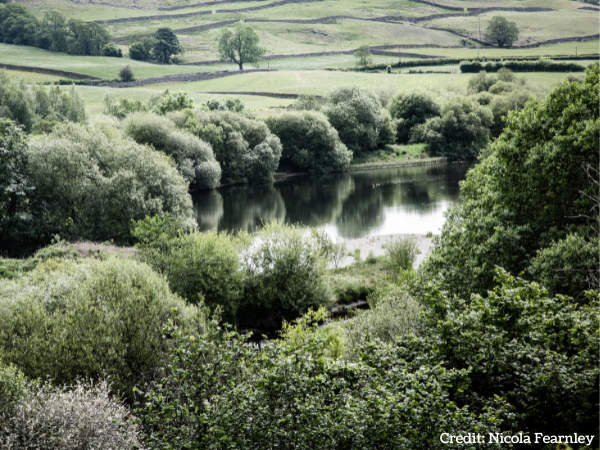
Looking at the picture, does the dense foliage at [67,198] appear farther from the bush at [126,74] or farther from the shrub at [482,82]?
the bush at [126,74]

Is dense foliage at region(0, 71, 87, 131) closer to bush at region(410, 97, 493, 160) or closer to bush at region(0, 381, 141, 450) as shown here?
bush at region(410, 97, 493, 160)

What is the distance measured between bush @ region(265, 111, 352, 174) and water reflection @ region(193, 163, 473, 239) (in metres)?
2.83

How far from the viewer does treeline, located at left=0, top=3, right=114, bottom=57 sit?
12331 cm

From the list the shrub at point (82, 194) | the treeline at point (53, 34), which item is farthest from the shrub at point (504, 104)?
the treeline at point (53, 34)

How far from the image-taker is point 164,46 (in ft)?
477

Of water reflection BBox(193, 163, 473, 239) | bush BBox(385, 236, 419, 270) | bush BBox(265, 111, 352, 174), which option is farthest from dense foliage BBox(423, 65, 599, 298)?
bush BBox(265, 111, 352, 174)

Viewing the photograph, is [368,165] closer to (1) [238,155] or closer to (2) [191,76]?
(1) [238,155]

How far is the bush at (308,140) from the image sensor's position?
235 feet

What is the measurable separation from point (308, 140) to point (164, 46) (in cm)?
9381

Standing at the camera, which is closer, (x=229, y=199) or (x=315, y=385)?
(x=315, y=385)

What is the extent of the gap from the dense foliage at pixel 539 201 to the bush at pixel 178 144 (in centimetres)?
4403

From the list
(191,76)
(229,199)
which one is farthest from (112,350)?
(191,76)

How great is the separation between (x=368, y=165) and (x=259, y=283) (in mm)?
55142

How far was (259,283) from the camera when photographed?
25234 millimetres
